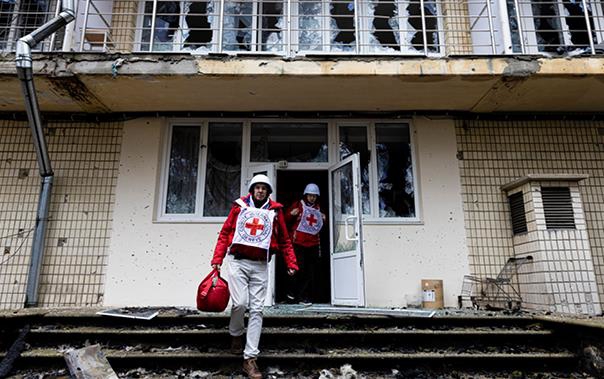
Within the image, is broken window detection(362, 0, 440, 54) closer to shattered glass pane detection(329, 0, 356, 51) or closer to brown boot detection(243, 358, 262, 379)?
shattered glass pane detection(329, 0, 356, 51)

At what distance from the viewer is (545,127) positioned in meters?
6.36

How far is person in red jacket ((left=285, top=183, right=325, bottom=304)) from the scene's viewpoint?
5945 millimetres

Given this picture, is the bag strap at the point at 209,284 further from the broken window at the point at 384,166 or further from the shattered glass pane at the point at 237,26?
the shattered glass pane at the point at 237,26

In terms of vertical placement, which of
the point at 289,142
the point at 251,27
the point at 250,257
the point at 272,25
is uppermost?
the point at 272,25

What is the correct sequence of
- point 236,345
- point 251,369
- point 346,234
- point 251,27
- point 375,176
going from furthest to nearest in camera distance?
point 251,27 → point 375,176 → point 346,234 → point 236,345 → point 251,369

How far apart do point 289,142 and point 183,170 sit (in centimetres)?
167

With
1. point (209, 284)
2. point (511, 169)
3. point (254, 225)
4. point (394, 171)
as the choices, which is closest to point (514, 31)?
point (511, 169)

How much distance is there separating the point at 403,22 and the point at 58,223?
6021 millimetres

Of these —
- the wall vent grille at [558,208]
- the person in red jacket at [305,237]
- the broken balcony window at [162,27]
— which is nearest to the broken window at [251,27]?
the broken balcony window at [162,27]

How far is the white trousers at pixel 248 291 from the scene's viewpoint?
3.66 metres

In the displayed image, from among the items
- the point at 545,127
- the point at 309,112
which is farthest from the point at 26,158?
the point at 545,127

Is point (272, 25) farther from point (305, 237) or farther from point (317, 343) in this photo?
point (317, 343)

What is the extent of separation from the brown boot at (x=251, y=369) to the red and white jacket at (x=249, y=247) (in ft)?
2.86

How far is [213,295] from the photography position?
12.1 ft
